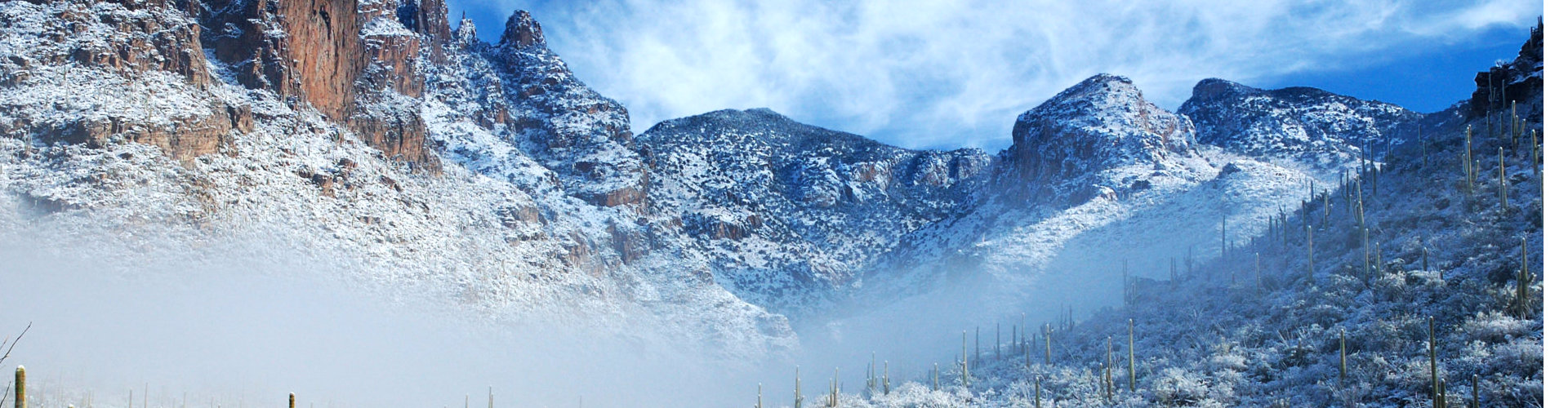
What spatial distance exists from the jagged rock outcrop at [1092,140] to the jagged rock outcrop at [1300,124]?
6.18 metres

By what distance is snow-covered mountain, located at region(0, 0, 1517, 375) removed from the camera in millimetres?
54281

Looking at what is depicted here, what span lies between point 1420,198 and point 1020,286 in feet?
137

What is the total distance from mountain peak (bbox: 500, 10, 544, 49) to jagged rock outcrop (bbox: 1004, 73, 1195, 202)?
55.8 m

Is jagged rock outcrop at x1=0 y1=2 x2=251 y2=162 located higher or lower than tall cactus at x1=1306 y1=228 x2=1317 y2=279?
higher

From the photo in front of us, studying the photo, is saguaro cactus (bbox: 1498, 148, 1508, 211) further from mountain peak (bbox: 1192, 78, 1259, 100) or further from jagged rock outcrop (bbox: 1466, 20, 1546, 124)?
mountain peak (bbox: 1192, 78, 1259, 100)

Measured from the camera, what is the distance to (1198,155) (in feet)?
302

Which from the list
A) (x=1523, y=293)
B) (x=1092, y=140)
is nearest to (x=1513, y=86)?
(x=1523, y=293)

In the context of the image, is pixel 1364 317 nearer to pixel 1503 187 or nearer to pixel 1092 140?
pixel 1503 187

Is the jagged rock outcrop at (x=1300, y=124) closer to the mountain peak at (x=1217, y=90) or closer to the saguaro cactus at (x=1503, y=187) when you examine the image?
the mountain peak at (x=1217, y=90)

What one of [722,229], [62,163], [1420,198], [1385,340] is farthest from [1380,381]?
[722,229]

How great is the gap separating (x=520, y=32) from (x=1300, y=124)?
84414mm

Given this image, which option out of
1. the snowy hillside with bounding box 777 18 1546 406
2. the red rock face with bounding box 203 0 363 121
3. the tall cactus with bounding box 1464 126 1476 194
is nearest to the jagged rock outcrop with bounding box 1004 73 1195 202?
the snowy hillside with bounding box 777 18 1546 406

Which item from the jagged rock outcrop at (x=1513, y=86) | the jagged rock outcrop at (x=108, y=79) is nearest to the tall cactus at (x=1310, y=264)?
the jagged rock outcrop at (x=1513, y=86)

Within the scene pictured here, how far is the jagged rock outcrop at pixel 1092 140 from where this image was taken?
3398 inches
